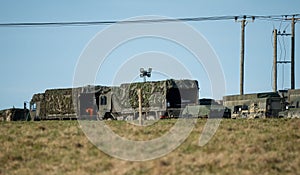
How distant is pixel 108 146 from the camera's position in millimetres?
25328

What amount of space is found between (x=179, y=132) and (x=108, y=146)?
4.30 m

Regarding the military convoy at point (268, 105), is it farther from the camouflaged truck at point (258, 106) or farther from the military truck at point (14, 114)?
the military truck at point (14, 114)

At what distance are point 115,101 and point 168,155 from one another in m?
34.2

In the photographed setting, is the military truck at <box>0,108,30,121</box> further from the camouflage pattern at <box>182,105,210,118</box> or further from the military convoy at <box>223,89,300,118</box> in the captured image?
the military convoy at <box>223,89,300,118</box>

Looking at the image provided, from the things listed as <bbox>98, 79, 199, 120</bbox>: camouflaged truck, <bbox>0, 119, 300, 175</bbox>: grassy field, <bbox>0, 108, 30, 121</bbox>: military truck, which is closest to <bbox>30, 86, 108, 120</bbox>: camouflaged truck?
<bbox>0, 108, 30, 121</bbox>: military truck

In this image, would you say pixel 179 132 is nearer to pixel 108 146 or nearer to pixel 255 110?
pixel 108 146

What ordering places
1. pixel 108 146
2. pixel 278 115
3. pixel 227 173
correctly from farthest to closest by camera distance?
pixel 278 115 → pixel 108 146 → pixel 227 173

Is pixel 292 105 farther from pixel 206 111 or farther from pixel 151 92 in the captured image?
pixel 151 92

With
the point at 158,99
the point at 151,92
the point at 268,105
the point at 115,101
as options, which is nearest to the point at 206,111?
the point at 158,99

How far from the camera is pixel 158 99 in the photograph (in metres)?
53.8

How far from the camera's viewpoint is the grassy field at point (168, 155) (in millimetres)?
21234

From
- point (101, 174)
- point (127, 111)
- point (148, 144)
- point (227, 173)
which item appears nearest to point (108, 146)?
point (148, 144)

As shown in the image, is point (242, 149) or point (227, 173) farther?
point (242, 149)

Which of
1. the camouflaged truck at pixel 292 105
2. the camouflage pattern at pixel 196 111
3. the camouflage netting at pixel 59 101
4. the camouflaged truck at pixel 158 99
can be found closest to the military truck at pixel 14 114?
the camouflage netting at pixel 59 101
